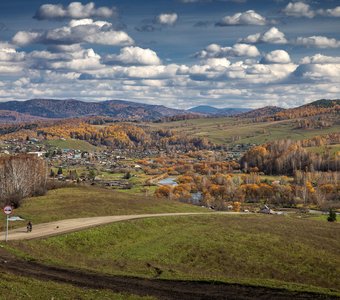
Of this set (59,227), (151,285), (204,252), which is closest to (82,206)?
(59,227)

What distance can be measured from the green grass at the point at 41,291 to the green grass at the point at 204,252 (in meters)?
8.62

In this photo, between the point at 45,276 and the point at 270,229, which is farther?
the point at 270,229

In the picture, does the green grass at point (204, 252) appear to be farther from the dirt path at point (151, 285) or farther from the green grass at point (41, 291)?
the green grass at point (41, 291)

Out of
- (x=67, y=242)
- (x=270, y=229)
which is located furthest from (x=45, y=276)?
(x=270, y=229)

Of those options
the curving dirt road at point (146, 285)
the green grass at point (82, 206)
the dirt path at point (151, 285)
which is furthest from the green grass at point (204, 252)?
the green grass at point (82, 206)

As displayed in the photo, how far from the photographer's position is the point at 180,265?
166 ft

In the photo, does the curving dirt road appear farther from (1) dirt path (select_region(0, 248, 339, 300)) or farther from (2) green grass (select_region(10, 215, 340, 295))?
(2) green grass (select_region(10, 215, 340, 295))

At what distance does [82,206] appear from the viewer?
8038cm

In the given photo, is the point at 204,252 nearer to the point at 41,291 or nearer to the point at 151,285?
the point at 151,285

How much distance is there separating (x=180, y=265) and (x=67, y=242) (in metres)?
13.5

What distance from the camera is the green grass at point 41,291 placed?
29625 millimetres

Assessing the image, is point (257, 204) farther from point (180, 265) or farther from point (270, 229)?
point (180, 265)

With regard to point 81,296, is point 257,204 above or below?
below

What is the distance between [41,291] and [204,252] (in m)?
28.1
